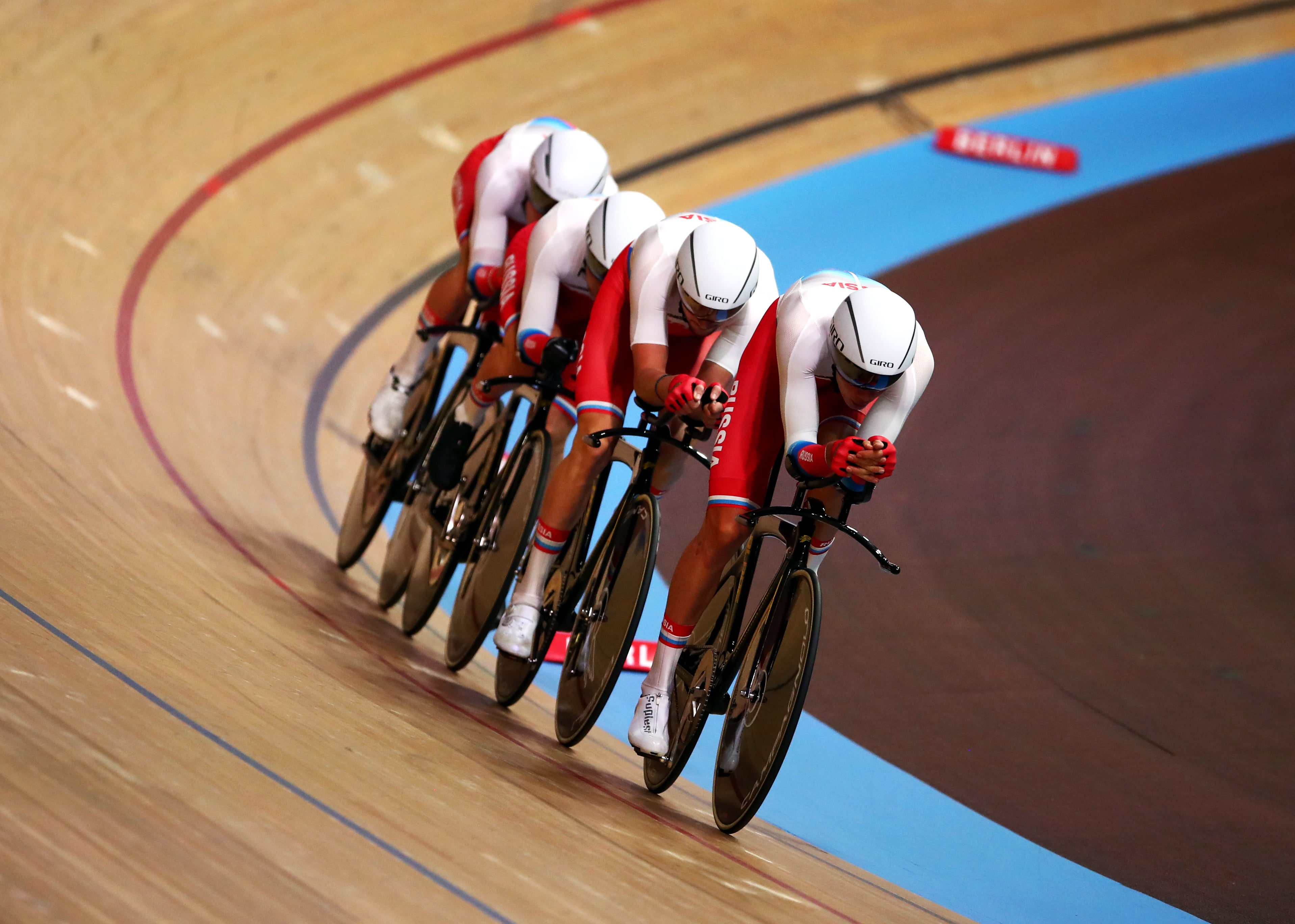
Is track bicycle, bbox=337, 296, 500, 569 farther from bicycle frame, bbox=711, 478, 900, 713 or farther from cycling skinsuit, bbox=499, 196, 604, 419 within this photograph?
bicycle frame, bbox=711, 478, 900, 713

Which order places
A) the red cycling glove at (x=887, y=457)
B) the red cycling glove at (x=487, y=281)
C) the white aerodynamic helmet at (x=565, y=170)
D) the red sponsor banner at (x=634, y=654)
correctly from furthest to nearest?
the red sponsor banner at (x=634, y=654), the red cycling glove at (x=487, y=281), the white aerodynamic helmet at (x=565, y=170), the red cycling glove at (x=887, y=457)

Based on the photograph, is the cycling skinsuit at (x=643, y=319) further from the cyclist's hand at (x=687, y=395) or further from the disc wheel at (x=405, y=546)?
the disc wheel at (x=405, y=546)

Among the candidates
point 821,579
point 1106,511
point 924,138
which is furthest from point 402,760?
point 924,138

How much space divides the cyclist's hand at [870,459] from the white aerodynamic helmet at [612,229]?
1056 millimetres

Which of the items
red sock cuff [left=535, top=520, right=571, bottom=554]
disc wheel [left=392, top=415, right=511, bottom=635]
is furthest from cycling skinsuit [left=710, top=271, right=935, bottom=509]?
disc wheel [left=392, top=415, right=511, bottom=635]

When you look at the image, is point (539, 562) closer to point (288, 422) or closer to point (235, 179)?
point (288, 422)

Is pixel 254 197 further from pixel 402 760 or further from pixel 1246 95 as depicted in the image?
pixel 1246 95

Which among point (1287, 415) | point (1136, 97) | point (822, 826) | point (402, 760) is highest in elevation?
point (1136, 97)

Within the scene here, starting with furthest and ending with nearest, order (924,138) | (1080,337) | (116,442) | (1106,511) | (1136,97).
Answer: (1136,97) < (924,138) < (1080,337) < (1106,511) < (116,442)

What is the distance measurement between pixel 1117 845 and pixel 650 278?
6.51 feet

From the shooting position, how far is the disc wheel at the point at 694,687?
3471 millimetres

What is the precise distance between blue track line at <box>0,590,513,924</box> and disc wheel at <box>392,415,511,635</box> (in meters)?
Answer: 1.45

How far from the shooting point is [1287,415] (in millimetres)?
6648

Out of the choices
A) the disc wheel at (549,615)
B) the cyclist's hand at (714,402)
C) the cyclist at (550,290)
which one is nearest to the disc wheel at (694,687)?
the disc wheel at (549,615)
